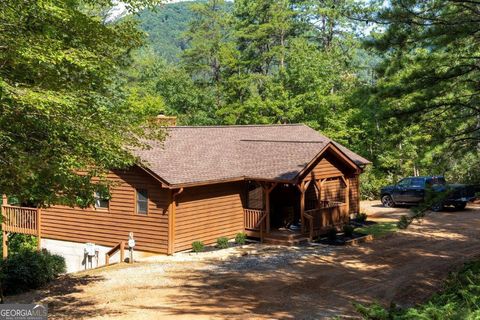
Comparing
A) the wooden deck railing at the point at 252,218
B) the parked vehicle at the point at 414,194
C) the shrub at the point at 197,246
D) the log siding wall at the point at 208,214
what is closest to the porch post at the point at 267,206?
the wooden deck railing at the point at 252,218

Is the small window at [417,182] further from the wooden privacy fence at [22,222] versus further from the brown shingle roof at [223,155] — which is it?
the wooden privacy fence at [22,222]

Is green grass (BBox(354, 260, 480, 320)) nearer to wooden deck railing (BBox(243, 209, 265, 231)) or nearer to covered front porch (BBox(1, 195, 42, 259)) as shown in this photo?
wooden deck railing (BBox(243, 209, 265, 231))

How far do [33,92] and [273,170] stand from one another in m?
14.4

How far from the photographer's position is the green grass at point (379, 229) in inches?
938

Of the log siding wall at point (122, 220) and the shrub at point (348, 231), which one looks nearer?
the log siding wall at point (122, 220)

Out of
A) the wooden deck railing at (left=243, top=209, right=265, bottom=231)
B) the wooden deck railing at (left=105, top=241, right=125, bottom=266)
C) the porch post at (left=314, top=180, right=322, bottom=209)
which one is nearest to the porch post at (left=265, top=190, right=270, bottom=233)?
the wooden deck railing at (left=243, top=209, right=265, bottom=231)

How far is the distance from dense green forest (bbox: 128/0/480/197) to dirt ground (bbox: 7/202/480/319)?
3630mm

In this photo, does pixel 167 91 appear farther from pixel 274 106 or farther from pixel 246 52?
pixel 274 106

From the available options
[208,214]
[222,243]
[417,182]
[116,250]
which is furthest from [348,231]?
[417,182]

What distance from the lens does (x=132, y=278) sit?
54.3 ft

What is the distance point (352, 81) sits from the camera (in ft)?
148

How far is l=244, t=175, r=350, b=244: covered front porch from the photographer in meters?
22.3

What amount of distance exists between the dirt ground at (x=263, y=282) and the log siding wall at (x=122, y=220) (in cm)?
121

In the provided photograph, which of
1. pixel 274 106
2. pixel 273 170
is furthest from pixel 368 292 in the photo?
pixel 274 106
